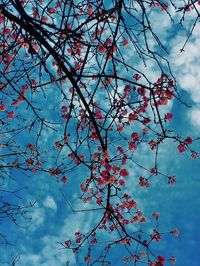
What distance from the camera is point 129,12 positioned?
502 centimetres

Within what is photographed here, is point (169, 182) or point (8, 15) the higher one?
point (8, 15)

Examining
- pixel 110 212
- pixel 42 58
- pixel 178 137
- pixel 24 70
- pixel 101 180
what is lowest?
pixel 110 212

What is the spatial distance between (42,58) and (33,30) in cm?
42

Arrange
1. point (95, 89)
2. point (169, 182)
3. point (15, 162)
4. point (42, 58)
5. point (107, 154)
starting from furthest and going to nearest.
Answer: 1. point (15, 162)
2. point (169, 182)
3. point (107, 154)
4. point (42, 58)
5. point (95, 89)

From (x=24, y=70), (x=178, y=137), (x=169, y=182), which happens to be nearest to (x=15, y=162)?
(x=24, y=70)

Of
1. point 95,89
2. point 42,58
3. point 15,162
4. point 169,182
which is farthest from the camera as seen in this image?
point 15,162

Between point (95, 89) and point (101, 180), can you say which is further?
point (101, 180)

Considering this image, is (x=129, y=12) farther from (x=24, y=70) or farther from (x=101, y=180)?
(x=101, y=180)

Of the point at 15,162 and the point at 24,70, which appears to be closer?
the point at 24,70

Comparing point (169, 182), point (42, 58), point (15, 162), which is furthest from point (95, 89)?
point (15, 162)

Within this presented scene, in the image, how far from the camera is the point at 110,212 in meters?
5.61

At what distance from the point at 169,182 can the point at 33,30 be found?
327 centimetres

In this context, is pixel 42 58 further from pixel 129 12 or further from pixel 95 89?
pixel 129 12

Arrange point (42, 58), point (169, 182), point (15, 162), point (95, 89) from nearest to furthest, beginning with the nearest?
point (95, 89) → point (42, 58) → point (169, 182) → point (15, 162)
